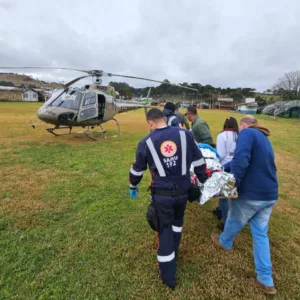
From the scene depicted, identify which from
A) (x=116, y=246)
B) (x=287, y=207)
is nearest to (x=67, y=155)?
(x=116, y=246)

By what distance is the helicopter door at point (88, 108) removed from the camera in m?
10.0

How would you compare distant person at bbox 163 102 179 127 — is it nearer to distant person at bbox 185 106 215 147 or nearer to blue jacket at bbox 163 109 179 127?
blue jacket at bbox 163 109 179 127

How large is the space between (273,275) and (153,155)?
85.7 inches

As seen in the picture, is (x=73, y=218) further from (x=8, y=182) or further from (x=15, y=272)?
(x=8, y=182)

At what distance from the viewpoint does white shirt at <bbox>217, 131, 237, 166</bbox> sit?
3.66 meters

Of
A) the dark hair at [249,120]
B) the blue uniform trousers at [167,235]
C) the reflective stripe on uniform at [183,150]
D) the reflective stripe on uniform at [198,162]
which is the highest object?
the dark hair at [249,120]

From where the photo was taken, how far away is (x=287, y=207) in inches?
195

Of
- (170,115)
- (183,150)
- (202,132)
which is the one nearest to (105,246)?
(183,150)

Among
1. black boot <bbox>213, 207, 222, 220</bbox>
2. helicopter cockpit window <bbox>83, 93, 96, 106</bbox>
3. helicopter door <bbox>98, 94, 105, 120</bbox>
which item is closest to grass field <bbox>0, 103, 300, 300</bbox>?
black boot <bbox>213, 207, 222, 220</bbox>

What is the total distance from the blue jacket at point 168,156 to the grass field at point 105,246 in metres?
1.18

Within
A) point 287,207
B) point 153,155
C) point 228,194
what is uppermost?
point 153,155

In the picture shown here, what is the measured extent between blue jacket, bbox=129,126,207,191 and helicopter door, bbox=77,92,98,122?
800 cm

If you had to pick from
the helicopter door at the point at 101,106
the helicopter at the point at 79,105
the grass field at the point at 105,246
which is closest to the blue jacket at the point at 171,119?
the grass field at the point at 105,246

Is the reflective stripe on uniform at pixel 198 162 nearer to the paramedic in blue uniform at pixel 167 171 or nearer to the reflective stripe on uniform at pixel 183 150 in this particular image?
the paramedic in blue uniform at pixel 167 171
